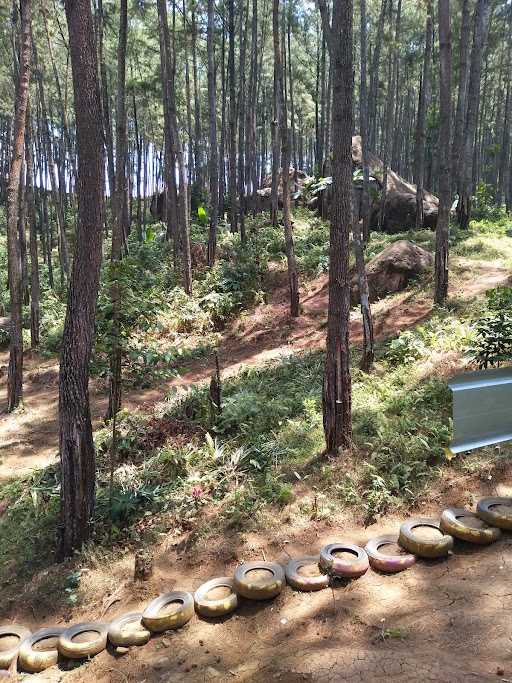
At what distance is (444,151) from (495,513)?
723 centimetres

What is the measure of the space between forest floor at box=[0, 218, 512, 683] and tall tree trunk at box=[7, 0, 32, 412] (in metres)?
2.14

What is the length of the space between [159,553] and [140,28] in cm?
2000

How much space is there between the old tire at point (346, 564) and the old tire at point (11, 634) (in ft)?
8.50

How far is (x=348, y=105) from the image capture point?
5168 millimetres

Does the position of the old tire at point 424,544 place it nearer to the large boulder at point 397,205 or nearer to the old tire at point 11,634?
the old tire at point 11,634

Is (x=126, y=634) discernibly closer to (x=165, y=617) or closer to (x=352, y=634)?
(x=165, y=617)

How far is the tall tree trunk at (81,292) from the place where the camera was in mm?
4730

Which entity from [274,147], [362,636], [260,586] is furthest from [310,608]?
[274,147]

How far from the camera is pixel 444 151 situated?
9141 millimetres

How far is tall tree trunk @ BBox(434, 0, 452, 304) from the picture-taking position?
8.84m

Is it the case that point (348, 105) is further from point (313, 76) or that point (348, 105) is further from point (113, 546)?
point (313, 76)

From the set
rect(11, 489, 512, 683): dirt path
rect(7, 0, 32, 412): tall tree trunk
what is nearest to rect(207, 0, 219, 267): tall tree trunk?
rect(7, 0, 32, 412): tall tree trunk

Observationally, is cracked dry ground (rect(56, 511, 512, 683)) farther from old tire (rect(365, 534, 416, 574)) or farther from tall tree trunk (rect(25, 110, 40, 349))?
tall tree trunk (rect(25, 110, 40, 349))

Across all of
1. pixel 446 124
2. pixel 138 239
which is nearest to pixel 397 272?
pixel 446 124
